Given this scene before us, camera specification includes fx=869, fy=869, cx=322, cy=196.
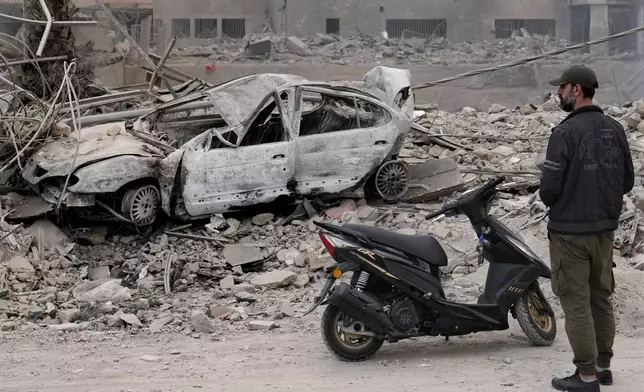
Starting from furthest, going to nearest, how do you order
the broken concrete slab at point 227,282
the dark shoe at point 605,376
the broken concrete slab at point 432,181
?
the broken concrete slab at point 432,181 < the broken concrete slab at point 227,282 < the dark shoe at point 605,376

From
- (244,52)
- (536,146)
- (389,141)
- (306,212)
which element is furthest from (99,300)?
(244,52)

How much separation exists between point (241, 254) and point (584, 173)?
16.8 feet

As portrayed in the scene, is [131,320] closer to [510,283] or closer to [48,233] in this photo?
[48,233]

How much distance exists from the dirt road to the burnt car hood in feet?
10.4

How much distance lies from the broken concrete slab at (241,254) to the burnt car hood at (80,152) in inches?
57.9

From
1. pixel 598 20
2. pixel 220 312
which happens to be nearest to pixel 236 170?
pixel 220 312

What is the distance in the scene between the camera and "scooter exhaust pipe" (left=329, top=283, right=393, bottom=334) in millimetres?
6160

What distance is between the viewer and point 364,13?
3359 centimetres

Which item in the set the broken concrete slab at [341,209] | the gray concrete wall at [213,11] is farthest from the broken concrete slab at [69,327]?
the gray concrete wall at [213,11]

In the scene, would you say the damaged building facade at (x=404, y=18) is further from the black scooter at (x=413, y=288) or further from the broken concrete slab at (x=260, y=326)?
the black scooter at (x=413, y=288)

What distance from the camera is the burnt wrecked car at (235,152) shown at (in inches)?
395

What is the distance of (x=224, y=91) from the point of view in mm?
→ 10875

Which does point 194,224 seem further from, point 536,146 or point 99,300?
point 536,146

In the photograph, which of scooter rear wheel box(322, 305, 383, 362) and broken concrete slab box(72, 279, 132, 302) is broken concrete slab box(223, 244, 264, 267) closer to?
broken concrete slab box(72, 279, 132, 302)
